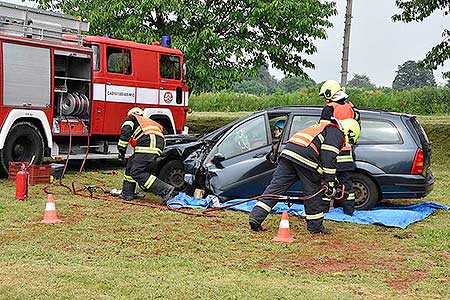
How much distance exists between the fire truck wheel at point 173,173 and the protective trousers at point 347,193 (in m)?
2.77

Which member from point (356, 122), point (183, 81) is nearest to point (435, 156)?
point (183, 81)

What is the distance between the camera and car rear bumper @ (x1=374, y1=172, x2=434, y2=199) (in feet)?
30.2

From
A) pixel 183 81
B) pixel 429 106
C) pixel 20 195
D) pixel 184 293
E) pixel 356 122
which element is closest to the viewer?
pixel 184 293

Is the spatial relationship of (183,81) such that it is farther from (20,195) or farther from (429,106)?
(429,106)

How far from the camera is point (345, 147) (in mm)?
8930

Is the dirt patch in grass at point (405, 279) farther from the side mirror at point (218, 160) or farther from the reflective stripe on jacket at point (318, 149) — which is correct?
the side mirror at point (218, 160)

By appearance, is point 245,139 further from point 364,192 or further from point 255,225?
point 255,225

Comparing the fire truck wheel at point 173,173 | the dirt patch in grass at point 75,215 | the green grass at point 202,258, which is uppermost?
the fire truck wheel at point 173,173

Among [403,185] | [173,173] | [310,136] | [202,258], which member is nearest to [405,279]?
[202,258]

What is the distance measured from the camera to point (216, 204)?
374 inches

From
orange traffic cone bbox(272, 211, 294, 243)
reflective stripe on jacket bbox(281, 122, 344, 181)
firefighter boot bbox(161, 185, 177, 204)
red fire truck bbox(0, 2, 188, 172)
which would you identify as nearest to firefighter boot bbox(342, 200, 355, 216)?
reflective stripe on jacket bbox(281, 122, 344, 181)

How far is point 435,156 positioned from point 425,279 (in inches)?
517

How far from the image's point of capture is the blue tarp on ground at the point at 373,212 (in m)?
8.71

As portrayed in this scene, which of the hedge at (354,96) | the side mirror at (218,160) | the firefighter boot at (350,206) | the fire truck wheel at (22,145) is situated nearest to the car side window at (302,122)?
the side mirror at (218,160)
